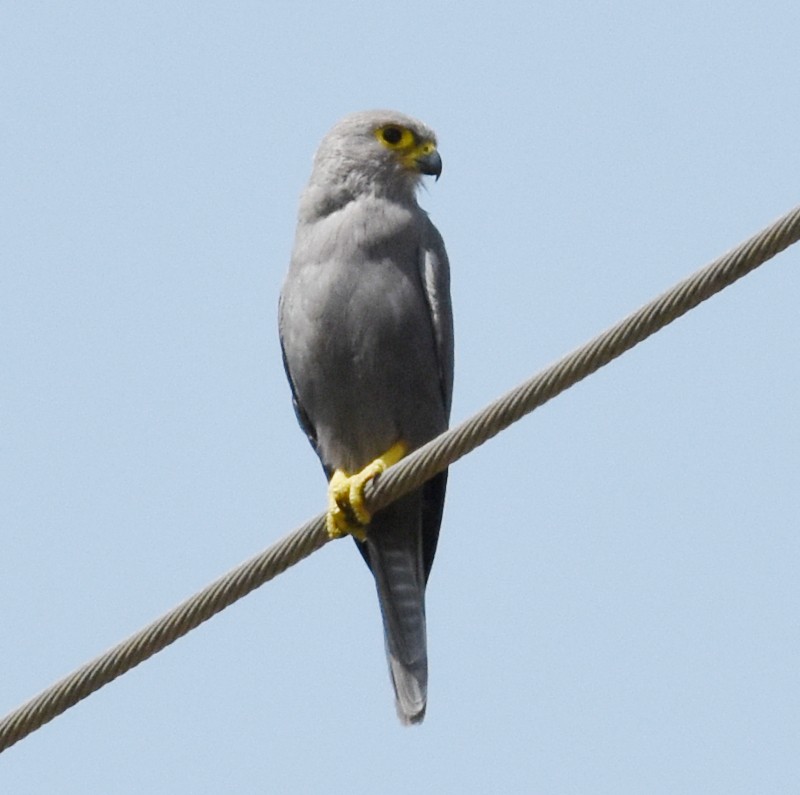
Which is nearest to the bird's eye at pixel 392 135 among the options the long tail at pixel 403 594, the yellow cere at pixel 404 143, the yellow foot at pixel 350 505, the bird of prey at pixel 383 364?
the yellow cere at pixel 404 143

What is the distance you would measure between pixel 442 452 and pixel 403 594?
2222 mm

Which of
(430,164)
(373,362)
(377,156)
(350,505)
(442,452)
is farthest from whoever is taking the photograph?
(430,164)

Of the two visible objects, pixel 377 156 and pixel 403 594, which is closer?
pixel 403 594

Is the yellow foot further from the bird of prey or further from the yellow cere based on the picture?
the yellow cere

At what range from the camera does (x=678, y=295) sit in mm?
5504

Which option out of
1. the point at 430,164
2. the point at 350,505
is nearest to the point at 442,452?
the point at 350,505

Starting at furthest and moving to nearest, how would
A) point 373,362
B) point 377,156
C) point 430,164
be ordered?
point 430,164 < point 377,156 < point 373,362

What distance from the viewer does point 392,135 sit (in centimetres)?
896

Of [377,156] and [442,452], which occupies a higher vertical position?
[377,156]

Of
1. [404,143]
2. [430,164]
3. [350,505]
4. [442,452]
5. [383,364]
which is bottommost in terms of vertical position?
[350,505]

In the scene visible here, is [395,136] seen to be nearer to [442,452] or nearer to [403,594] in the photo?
[403,594]

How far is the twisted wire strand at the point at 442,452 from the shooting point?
5.47 m

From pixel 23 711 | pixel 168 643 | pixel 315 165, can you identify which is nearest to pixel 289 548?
pixel 168 643

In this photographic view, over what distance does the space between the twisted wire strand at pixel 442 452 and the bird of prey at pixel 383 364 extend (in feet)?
5.29
